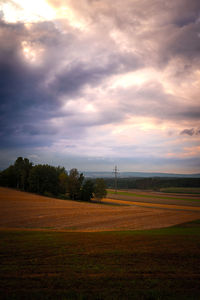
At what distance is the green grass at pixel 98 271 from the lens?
6.22 metres

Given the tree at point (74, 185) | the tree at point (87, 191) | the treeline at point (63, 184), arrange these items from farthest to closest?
the tree at point (74, 185) → the tree at point (87, 191) → the treeline at point (63, 184)

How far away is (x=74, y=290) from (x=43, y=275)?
6.19 feet

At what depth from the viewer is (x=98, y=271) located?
26.2 ft

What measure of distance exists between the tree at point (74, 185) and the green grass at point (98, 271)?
64808mm

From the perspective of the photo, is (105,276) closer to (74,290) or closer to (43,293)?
(74,290)

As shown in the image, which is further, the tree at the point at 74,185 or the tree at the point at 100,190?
the tree at the point at 74,185

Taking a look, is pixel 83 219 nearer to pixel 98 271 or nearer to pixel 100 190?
pixel 98 271

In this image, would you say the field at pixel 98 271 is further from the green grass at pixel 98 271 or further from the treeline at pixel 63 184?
the treeline at pixel 63 184

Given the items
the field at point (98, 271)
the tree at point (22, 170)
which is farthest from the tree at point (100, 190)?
the field at point (98, 271)

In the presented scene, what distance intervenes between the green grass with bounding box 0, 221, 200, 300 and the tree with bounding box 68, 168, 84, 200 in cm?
6481

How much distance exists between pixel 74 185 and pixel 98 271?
229ft

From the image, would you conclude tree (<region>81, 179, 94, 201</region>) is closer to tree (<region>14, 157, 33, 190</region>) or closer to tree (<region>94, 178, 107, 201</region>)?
tree (<region>94, 178, 107, 201</region>)

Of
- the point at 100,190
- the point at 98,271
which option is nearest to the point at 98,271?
the point at 98,271

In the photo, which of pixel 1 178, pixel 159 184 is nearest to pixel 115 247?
pixel 1 178
